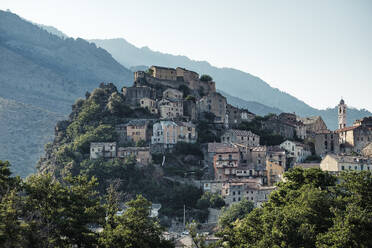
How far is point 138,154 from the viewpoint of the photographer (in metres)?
92.1

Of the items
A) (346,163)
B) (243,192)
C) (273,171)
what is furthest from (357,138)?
(243,192)

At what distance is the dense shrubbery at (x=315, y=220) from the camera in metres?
43.6

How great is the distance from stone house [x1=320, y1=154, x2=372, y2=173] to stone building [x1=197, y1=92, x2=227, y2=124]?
95.0 feet

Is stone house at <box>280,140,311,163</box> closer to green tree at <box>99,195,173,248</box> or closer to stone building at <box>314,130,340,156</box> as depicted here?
stone building at <box>314,130,340,156</box>

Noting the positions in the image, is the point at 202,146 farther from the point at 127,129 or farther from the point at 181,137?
the point at 127,129

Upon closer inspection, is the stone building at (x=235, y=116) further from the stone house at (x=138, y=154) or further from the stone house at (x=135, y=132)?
the stone house at (x=138, y=154)

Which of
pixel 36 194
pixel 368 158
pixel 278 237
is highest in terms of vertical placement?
pixel 368 158

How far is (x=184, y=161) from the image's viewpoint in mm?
96125

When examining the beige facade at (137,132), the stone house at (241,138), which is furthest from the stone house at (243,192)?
the beige facade at (137,132)

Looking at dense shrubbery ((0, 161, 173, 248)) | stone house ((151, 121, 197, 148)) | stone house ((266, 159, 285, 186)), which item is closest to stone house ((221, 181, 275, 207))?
stone house ((266, 159, 285, 186))

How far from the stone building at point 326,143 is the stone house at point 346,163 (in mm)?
14746

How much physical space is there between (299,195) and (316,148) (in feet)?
173

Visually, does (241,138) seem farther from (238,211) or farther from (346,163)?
(238,211)

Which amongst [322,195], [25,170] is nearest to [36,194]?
[322,195]
